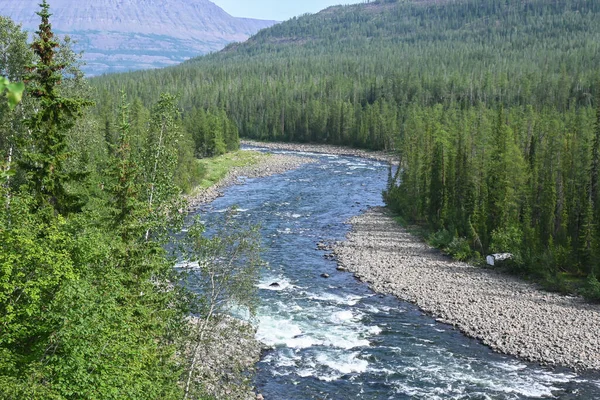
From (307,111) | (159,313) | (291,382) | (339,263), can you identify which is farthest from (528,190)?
(307,111)

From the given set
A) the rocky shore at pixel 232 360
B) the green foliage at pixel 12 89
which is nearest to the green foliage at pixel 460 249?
the rocky shore at pixel 232 360

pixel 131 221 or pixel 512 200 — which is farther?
pixel 512 200

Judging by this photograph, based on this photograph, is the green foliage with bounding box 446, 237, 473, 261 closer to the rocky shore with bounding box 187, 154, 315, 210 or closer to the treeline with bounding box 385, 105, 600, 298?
the treeline with bounding box 385, 105, 600, 298

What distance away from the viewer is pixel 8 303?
1716 cm

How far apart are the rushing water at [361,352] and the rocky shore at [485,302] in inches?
59.4

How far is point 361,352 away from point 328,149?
127534 millimetres

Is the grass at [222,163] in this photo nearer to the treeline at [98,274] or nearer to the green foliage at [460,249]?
the green foliage at [460,249]

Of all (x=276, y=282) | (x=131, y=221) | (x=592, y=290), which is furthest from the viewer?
(x=276, y=282)

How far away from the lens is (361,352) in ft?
117

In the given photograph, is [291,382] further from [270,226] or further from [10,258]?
[270,226]

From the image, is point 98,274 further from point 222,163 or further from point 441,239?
point 222,163

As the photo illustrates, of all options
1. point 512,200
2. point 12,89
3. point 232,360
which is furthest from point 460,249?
point 12,89

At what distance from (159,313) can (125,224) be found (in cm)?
414

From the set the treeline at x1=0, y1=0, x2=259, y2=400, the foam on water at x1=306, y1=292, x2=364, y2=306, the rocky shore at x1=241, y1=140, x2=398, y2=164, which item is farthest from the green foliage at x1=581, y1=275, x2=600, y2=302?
the rocky shore at x1=241, y1=140, x2=398, y2=164
